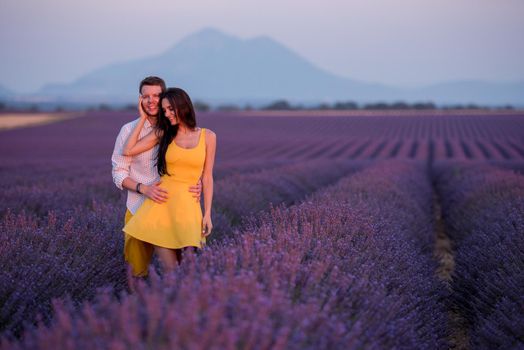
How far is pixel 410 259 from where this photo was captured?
3.35m

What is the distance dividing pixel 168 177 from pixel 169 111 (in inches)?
14.7

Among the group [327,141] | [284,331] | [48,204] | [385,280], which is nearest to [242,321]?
[284,331]

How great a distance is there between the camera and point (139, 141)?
3283 mm

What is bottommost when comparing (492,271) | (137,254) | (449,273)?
(449,273)

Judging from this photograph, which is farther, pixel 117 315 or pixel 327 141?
pixel 327 141

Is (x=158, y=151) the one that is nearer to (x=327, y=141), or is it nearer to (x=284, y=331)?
(x=284, y=331)

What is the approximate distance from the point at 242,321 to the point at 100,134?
33.8 m

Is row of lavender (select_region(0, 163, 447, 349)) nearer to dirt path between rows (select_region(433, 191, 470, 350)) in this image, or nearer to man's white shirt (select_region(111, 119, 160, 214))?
dirt path between rows (select_region(433, 191, 470, 350))

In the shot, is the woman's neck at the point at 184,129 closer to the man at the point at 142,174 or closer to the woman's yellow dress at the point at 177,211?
the woman's yellow dress at the point at 177,211

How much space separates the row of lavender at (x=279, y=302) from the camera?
5.39ft

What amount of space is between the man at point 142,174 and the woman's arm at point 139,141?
0.15ft

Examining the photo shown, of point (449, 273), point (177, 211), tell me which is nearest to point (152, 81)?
point (177, 211)

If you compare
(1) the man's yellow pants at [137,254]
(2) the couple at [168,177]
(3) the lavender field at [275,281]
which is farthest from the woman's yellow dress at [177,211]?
(3) the lavender field at [275,281]

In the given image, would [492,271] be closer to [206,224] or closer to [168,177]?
[206,224]
